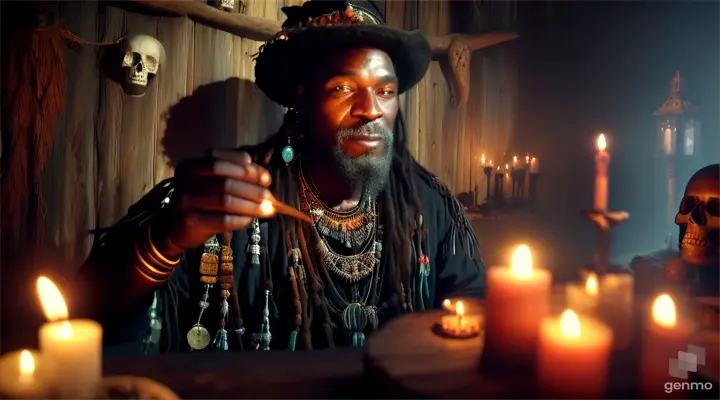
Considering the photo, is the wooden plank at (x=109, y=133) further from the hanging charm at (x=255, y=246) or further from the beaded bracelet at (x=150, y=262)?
the beaded bracelet at (x=150, y=262)

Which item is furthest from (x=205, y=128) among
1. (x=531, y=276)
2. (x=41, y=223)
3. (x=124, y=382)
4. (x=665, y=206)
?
(x=665, y=206)

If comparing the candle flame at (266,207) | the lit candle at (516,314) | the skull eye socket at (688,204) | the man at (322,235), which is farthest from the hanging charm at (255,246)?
the skull eye socket at (688,204)

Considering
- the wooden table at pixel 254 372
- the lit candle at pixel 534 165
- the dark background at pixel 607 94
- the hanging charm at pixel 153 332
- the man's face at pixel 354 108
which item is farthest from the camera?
the lit candle at pixel 534 165

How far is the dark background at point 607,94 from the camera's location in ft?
4.68

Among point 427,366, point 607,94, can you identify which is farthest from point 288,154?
point 607,94

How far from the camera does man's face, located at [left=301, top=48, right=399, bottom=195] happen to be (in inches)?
45.2

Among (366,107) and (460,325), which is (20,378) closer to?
(460,325)

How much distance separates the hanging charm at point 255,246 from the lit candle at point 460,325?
0.64m

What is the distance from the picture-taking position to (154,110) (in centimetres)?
134

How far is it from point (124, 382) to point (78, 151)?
1059 mm

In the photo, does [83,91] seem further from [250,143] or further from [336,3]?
[336,3]

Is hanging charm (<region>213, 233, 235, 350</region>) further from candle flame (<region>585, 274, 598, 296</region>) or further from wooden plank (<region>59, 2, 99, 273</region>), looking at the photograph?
candle flame (<region>585, 274, 598, 296</region>)

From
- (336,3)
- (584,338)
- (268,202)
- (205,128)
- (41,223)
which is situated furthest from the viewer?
(205,128)

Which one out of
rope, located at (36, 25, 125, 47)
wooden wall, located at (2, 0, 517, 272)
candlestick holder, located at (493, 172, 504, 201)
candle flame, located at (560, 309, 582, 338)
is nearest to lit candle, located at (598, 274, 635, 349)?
candle flame, located at (560, 309, 582, 338)
